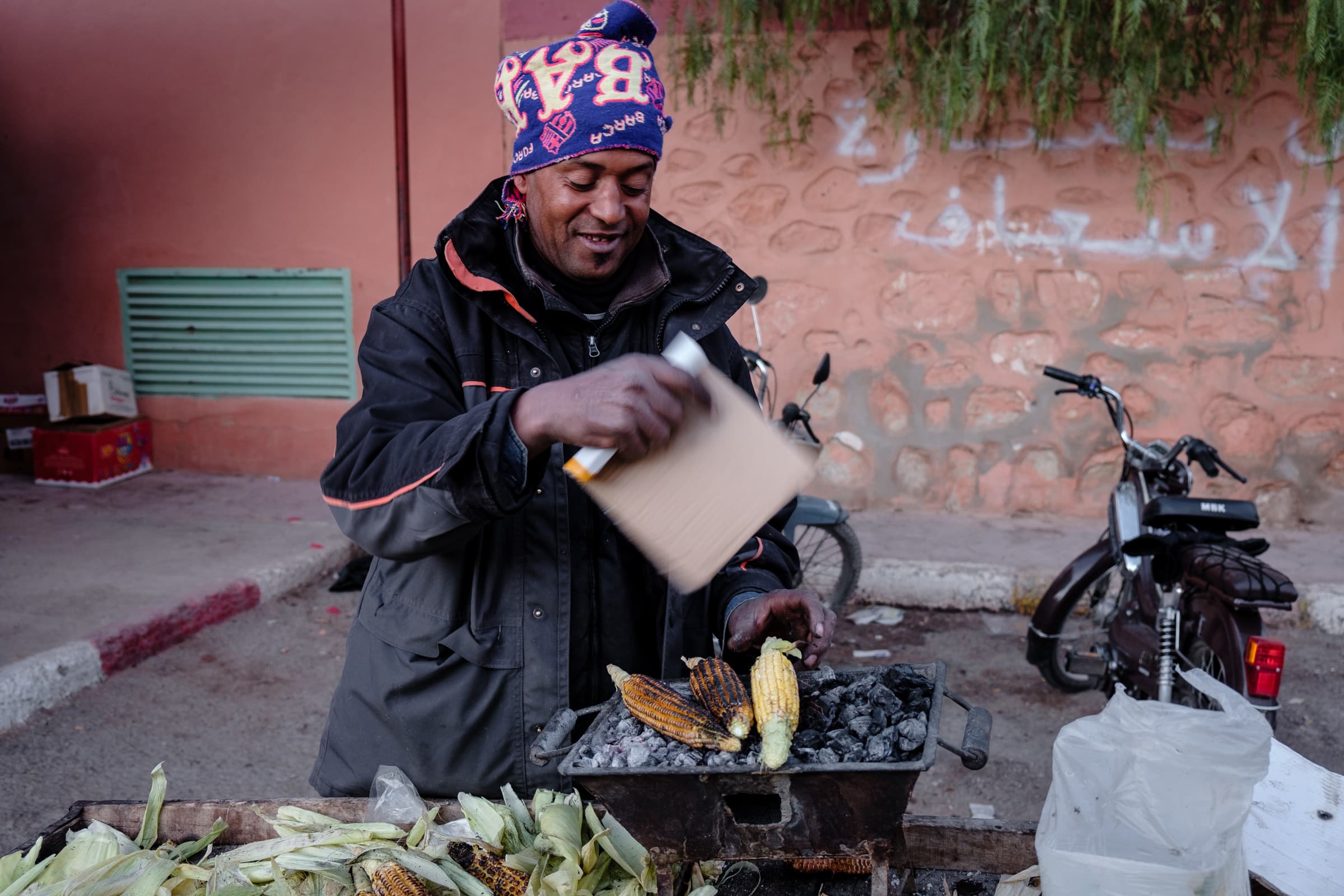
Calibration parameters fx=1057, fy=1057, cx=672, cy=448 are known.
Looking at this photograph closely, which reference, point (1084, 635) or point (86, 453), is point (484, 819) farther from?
point (86, 453)

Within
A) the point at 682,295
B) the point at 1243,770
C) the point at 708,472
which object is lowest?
the point at 1243,770

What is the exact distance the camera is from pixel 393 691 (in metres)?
1.98

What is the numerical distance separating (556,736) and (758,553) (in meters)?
0.66

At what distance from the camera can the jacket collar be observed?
1.91 meters

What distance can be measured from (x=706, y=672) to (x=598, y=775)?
36 cm

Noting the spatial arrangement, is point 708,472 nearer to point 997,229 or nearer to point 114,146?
point 997,229

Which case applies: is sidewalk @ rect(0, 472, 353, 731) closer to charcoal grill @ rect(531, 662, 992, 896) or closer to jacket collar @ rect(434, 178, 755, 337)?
jacket collar @ rect(434, 178, 755, 337)

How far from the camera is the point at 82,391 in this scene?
7.41 meters

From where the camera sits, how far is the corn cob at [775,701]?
1482 millimetres

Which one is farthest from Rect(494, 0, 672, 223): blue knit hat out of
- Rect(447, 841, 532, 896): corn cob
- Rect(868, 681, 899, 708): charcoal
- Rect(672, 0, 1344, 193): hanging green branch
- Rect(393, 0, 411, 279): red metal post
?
Rect(393, 0, 411, 279): red metal post

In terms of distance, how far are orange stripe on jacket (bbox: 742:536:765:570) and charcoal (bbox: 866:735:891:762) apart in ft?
2.19

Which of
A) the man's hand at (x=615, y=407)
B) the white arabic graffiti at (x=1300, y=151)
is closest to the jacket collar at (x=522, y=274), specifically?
the man's hand at (x=615, y=407)

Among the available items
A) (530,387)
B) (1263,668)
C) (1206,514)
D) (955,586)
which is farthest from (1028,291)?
(530,387)

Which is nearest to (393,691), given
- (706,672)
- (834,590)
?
(706,672)
